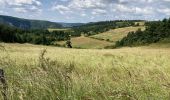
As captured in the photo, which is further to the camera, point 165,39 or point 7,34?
point 7,34

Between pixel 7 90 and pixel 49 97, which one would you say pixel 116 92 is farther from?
pixel 7 90

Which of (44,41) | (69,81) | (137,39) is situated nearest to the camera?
(69,81)

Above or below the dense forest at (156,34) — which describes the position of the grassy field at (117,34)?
below

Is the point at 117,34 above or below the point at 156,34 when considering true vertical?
below

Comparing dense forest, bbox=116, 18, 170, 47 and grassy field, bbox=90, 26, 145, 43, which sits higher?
dense forest, bbox=116, 18, 170, 47

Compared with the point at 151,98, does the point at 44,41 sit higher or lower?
lower

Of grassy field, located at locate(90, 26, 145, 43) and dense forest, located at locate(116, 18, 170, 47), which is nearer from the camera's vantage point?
dense forest, located at locate(116, 18, 170, 47)

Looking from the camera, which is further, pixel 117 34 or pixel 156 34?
pixel 117 34

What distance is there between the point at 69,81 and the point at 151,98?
1.03 m

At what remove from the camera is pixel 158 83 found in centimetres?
491

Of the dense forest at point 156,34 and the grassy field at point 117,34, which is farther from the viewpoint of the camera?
the grassy field at point 117,34

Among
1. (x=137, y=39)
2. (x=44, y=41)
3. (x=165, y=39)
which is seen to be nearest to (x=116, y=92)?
(x=165, y=39)

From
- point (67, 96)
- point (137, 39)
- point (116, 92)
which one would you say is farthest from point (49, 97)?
point (137, 39)

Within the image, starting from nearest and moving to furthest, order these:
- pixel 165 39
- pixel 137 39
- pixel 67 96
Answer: pixel 67 96
pixel 165 39
pixel 137 39
